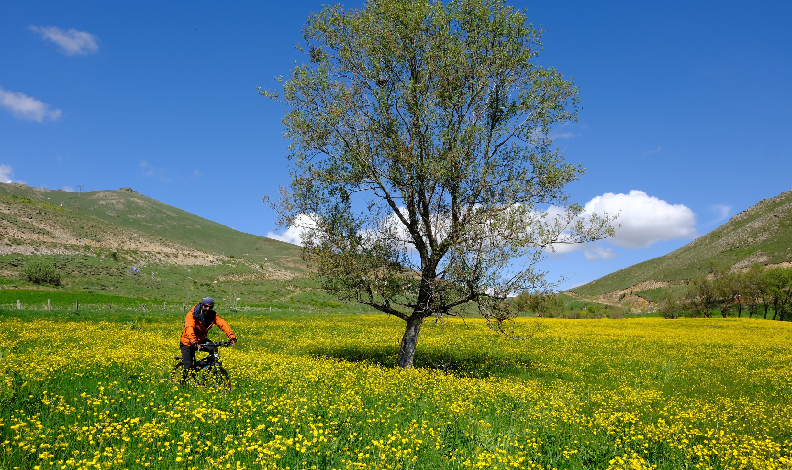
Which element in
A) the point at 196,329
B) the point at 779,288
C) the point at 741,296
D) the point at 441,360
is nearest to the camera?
the point at 196,329

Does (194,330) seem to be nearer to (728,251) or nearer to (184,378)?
(184,378)

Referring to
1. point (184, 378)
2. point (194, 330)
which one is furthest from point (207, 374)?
point (194, 330)

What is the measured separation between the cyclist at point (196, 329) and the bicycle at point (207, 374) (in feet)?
0.60

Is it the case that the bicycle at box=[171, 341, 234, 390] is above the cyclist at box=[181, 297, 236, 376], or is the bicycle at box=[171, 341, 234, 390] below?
below

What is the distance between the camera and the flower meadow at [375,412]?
7.62m

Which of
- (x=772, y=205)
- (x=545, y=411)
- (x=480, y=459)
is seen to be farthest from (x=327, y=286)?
(x=772, y=205)

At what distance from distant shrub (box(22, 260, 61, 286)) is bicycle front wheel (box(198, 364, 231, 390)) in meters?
67.7

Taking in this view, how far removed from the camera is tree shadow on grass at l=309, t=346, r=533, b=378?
19875 millimetres

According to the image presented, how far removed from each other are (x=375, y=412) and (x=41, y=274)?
2841 inches

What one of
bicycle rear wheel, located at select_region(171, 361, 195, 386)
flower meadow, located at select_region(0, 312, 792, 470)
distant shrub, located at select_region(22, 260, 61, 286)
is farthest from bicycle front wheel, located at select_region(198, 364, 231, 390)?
distant shrub, located at select_region(22, 260, 61, 286)

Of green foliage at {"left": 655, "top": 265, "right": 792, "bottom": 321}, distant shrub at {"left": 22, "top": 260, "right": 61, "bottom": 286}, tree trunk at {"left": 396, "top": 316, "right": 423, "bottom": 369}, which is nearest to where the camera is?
tree trunk at {"left": 396, "top": 316, "right": 423, "bottom": 369}

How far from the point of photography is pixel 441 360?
72.7 ft

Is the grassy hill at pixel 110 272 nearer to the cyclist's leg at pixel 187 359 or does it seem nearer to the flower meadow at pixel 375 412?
the flower meadow at pixel 375 412

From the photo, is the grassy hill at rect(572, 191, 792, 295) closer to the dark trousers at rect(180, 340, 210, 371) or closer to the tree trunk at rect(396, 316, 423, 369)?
the tree trunk at rect(396, 316, 423, 369)
